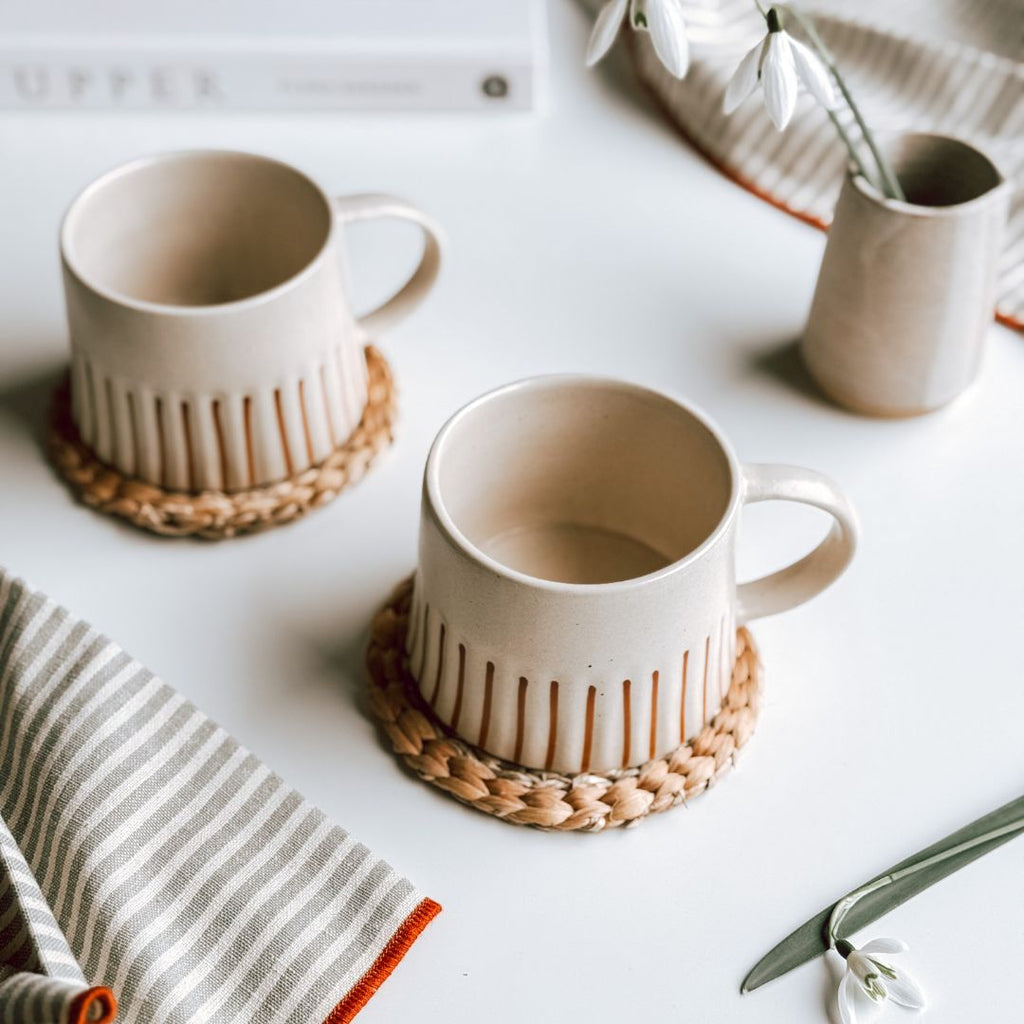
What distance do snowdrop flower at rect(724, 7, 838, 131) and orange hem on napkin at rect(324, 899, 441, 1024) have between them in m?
0.30

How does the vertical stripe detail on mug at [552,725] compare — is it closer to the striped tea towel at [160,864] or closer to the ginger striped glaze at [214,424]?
the striped tea towel at [160,864]

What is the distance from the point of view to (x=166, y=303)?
706mm

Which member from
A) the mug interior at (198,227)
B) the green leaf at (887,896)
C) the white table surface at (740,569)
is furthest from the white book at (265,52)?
the green leaf at (887,896)

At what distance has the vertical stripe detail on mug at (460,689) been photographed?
1.66 feet

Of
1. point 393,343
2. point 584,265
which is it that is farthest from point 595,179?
point 393,343

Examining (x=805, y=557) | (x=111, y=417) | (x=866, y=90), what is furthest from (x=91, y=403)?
(x=866, y=90)

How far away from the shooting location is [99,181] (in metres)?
0.63

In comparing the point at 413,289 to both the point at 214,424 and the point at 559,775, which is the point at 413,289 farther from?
the point at 559,775

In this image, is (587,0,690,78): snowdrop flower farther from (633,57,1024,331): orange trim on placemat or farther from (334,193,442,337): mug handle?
(633,57,1024,331): orange trim on placemat

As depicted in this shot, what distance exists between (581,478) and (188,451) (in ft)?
0.57

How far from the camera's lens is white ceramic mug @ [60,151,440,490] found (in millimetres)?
578

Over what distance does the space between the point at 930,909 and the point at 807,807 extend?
6 centimetres

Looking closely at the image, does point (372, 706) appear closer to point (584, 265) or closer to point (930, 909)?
point (930, 909)

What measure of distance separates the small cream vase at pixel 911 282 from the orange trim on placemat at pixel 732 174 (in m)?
0.10
